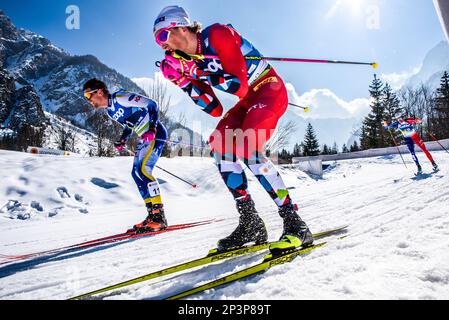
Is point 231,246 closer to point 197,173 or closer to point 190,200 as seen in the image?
point 190,200

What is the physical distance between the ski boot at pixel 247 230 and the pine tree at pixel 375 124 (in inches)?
1751

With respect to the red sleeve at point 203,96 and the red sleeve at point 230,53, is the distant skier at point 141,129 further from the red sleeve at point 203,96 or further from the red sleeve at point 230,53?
the red sleeve at point 230,53

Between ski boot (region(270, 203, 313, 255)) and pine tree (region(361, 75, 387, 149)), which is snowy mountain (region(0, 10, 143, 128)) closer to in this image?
pine tree (region(361, 75, 387, 149))

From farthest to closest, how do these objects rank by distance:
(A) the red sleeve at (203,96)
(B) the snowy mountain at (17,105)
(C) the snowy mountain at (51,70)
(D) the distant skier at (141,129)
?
(C) the snowy mountain at (51,70), (B) the snowy mountain at (17,105), (D) the distant skier at (141,129), (A) the red sleeve at (203,96)

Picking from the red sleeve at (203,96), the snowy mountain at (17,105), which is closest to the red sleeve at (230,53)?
the red sleeve at (203,96)

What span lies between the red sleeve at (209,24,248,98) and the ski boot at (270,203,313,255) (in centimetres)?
94

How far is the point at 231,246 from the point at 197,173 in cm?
772

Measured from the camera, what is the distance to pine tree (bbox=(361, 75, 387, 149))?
40.9m

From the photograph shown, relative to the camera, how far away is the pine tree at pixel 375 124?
40.9 meters

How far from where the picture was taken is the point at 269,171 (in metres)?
2.03

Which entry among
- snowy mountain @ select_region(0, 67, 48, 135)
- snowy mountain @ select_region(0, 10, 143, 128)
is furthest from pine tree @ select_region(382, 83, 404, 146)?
snowy mountain @ select_region(0, 10, 143, 128)

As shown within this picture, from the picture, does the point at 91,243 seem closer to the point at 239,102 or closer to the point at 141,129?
the point at 141,129
